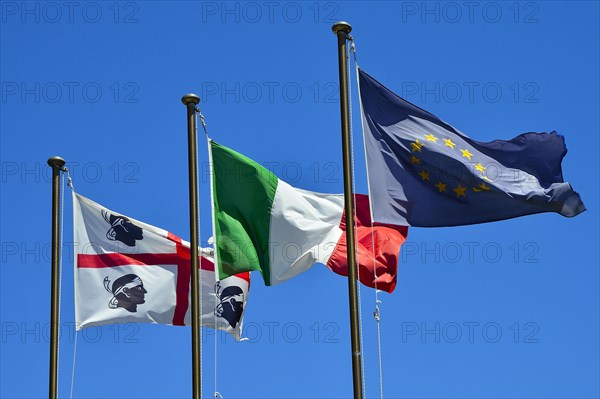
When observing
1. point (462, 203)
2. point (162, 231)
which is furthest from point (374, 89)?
point (162, 231)

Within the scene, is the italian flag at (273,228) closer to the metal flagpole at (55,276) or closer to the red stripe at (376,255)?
the red stripe at (376,255)

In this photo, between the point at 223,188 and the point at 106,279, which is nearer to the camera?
the point at 223,188

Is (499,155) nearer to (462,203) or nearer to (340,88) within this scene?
(462,203)

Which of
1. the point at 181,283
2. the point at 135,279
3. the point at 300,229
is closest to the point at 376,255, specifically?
the point at 300,229

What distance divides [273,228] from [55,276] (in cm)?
465

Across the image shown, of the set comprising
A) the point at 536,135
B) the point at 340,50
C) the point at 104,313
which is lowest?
the point at 104,313

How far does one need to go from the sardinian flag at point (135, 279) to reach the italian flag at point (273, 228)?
7.27 ft

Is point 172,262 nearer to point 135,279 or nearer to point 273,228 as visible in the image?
point 135,279

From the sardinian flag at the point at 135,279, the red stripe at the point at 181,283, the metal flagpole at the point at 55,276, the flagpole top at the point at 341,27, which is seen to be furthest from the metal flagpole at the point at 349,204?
the metal flagpole at the point at 55,276

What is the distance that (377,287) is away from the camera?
64.3 ft

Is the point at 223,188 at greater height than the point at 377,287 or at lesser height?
greater

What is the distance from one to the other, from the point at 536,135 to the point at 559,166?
0.66 m

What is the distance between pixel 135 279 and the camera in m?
22.6

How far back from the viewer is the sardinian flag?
22391 mm
